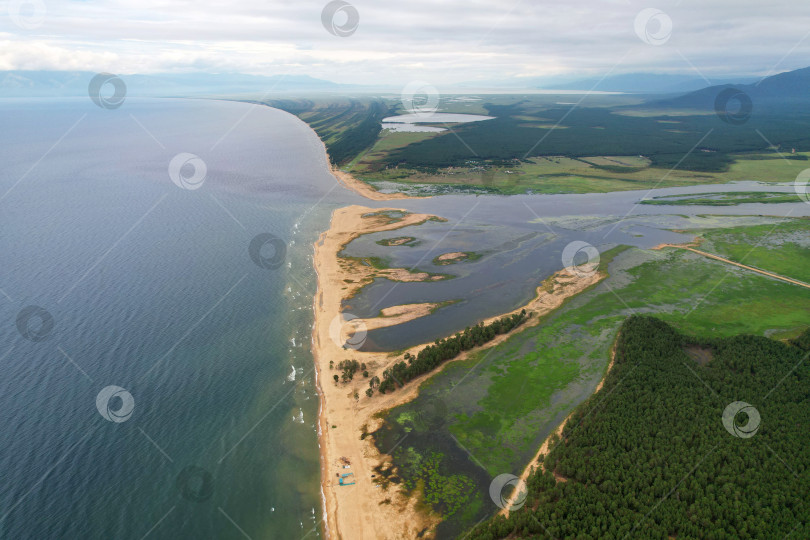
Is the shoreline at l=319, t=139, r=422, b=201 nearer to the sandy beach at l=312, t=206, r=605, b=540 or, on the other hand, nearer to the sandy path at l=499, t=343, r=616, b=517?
the sandy beach at l=312, t=206, r=605, b=540

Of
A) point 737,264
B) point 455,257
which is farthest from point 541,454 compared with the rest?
point 737,264

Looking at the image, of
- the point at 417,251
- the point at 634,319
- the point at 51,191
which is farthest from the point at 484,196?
the point at 51,191

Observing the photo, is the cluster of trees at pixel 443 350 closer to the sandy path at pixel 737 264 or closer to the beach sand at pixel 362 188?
the sandy path at pixel 737 264

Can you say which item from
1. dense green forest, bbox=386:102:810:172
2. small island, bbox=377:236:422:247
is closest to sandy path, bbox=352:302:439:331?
small island, bbox=377:236:422:247

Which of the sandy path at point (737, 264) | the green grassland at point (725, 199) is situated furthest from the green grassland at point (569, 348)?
the green grassland at point (725, 199)

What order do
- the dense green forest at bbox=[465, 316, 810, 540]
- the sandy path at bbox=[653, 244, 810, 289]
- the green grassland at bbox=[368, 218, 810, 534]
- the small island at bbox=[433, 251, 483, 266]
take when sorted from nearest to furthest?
the dense green forest at bbox=[465, 316, 810, 540], the green grassland at bbox=[368, 218, 810, 534], the sandy path at bbox=[653, 244, 810, 289], the small island at bbox=[433, 251, 483, 266]

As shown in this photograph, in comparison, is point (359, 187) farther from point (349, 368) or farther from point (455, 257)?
point (349, 368)

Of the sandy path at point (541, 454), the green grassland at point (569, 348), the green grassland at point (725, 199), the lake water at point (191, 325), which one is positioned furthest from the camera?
the green grassland at point (725, 199)

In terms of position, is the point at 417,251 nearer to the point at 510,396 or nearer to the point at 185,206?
the point at 510,396
